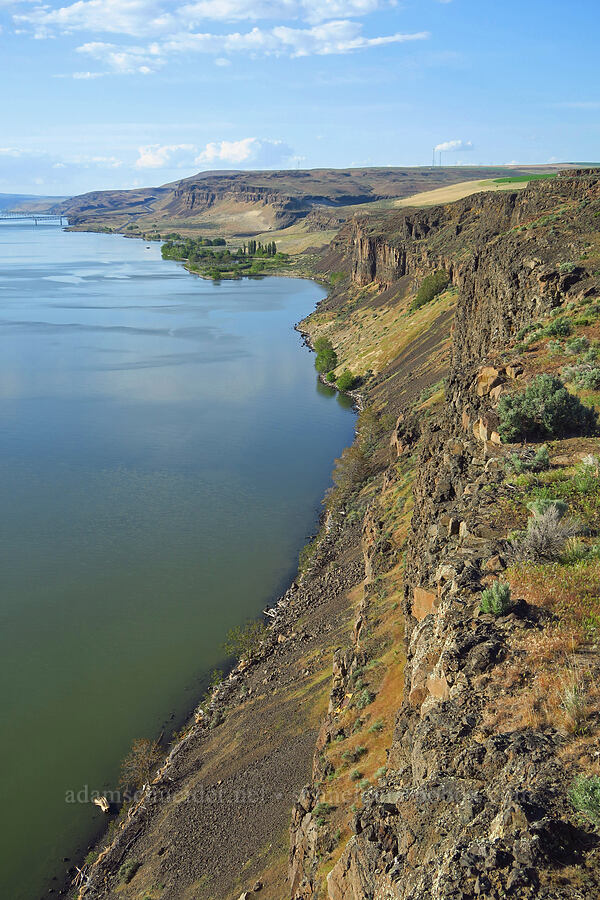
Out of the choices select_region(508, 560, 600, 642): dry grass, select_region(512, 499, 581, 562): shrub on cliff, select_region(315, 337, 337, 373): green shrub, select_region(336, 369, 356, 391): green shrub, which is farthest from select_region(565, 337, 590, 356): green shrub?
select_region(315, 337, 337, 373): green shrub

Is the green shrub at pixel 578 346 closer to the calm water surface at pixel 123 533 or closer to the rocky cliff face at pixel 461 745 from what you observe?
the rocky cliff face at pixel 461 745

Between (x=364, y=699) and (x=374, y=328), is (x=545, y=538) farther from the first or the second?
(x=374, y=328)

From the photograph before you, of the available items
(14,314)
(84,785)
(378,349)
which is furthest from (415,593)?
(14,314)

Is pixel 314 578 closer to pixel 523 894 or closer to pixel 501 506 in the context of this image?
pixel 501 506

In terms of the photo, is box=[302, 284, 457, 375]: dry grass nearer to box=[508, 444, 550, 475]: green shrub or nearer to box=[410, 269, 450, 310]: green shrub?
box=[410, 269, 450, 310]: green shrub

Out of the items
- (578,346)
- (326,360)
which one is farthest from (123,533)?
(326,360)

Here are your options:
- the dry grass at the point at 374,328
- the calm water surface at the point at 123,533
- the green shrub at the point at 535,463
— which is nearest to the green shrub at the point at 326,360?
the dry grass at the point at 374,328
